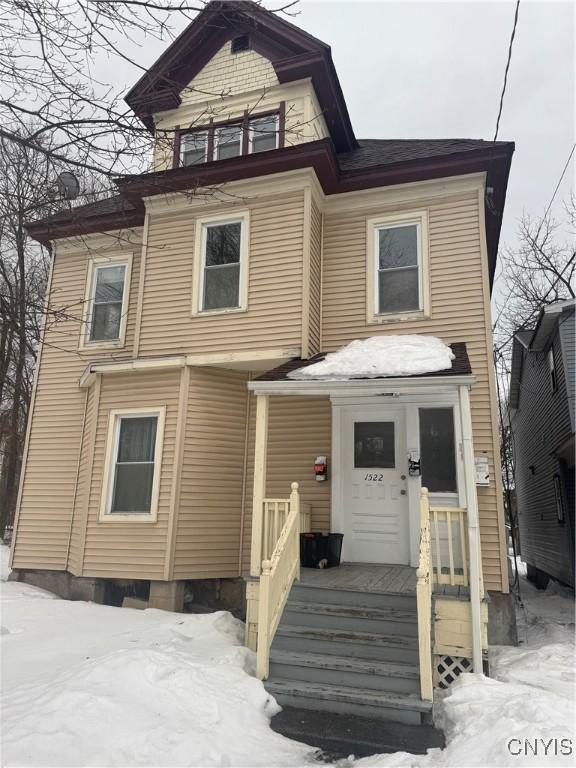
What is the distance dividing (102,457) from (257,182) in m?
4.91

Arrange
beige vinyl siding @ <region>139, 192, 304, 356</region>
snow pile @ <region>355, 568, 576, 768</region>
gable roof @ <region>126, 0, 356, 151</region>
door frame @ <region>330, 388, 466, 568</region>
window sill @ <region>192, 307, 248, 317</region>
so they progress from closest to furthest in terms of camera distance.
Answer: snow pile @ <region>355, 568, 576, 768</region>, door frame @ <region>330, 388, 466, 568</region>, beige vinyl siding @ <region>139, 192, 304, 356</region>, window sill @ <region>192, 307, 248, 317</region>, gable roof @ <region>126, 0, 356, 151</region>

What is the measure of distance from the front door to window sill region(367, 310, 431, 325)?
1336 millimetres

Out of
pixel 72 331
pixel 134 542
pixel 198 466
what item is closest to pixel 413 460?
pixel 198 466

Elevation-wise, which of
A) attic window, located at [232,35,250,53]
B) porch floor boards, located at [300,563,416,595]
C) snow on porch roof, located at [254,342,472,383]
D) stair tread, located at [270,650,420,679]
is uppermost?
attic window, located at [232,35,250,53]

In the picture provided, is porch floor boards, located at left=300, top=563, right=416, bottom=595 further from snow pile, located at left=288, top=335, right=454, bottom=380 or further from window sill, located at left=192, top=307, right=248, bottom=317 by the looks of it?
window sill, located at left=192, top=307, right=248, bottom=317

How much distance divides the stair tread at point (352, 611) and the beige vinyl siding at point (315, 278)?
3482mm

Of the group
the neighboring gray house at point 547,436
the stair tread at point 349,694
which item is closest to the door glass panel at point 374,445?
the stair tread at point 349,694

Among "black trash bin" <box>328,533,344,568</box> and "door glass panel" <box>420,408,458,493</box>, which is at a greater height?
"door glass panel" <box>420,408,458,493</box>

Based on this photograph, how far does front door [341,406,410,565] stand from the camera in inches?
287

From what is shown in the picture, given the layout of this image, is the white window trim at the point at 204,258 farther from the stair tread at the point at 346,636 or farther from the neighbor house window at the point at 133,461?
the stair tread at the point at 346,636

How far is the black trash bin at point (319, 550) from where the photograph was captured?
6898mm

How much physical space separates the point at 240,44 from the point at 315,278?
184 inches

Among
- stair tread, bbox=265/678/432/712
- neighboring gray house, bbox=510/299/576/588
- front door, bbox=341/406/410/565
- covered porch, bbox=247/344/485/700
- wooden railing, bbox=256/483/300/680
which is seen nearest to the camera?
stair tread, bbox=265/678/432/712

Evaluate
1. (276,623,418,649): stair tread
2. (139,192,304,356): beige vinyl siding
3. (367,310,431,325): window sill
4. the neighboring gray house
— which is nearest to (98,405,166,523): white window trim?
(139,192,304,356): beige vinyl siding
